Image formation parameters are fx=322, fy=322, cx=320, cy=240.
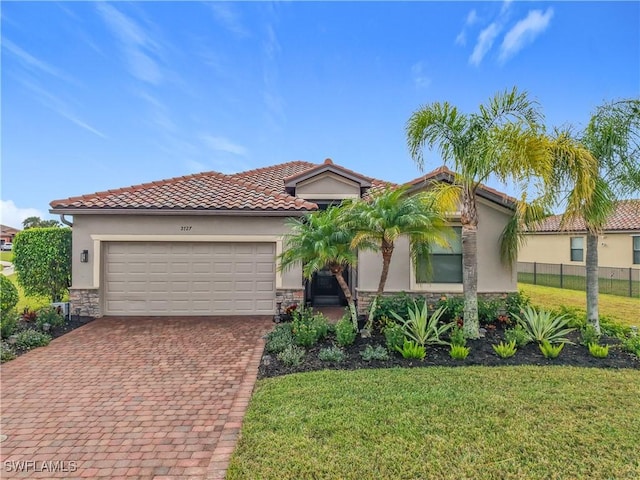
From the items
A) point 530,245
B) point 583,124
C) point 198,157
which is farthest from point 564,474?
point 530,245

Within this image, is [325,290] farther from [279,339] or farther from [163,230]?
[163,230]

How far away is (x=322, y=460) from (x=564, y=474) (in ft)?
8.33

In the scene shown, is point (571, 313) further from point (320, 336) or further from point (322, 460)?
point (322, 460)

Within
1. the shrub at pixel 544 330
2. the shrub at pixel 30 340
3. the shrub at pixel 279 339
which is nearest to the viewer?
the shrub at pixel 279 339

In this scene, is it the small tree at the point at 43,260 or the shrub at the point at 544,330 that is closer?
the shrub at the point at 544,330

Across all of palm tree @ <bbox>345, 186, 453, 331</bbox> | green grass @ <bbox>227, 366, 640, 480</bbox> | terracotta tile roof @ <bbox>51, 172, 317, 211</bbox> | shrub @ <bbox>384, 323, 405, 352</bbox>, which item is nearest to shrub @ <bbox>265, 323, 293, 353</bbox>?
green grass @ <bbox>227, 366, 640, 480</bbox>

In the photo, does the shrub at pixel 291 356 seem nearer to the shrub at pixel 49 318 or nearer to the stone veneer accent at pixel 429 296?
the stone veneer accent at pixel 429 296

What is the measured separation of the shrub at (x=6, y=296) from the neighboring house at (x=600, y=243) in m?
22.1

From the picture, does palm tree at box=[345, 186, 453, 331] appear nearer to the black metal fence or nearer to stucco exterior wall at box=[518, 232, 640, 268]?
the black metal fence

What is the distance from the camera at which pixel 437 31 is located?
42.2 ft

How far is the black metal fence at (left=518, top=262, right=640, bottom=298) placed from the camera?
1681 centimetres

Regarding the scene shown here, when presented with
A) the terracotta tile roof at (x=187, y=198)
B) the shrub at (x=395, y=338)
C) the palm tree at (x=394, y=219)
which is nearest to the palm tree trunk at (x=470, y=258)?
the palm tree at (x=394, y=219)

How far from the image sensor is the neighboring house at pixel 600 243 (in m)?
19.9

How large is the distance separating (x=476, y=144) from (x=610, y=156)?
351cm
